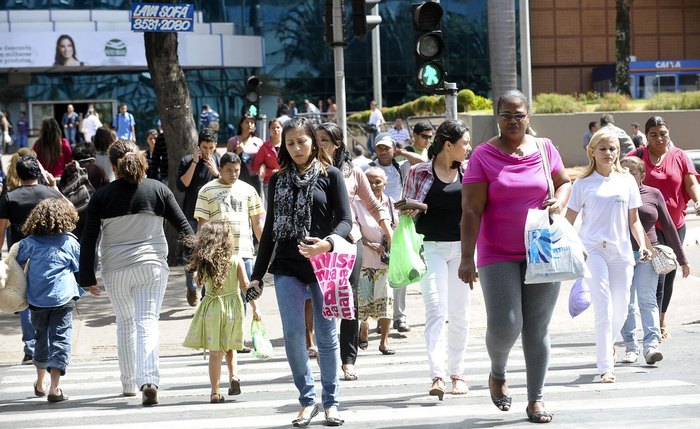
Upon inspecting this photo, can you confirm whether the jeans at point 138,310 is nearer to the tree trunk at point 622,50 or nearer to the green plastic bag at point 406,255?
the green plastic bag at point 406,255

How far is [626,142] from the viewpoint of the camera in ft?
52.7

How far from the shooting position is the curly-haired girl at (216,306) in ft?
27.3

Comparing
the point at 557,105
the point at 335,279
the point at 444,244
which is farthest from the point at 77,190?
the point at 557,105

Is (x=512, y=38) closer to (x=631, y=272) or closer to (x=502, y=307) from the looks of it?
(x=631, y=272)

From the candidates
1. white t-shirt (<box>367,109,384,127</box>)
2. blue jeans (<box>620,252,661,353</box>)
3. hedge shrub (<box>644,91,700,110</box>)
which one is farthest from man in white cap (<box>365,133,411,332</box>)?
hedge shrub (<box>644,91,700,110</box>)

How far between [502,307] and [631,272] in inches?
93.9

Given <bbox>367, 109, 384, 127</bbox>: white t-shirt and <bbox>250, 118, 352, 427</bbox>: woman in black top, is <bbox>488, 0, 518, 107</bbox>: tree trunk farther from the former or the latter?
<bbox>250, 118, 352, 427</bbox>: woman in black top

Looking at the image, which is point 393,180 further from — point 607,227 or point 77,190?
point 607,227

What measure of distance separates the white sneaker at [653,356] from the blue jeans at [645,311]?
2.8 inches

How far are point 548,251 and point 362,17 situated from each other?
8369mm

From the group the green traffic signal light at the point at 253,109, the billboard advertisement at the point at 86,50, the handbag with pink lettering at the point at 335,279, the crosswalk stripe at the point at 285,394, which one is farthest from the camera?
the billboard advertisement at the point at 86,50

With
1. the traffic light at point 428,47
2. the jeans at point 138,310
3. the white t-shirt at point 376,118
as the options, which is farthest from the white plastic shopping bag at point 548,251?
the white t-shirt at point 376,118

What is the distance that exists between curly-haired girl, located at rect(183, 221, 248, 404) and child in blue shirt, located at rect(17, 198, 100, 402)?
1050 millimetres

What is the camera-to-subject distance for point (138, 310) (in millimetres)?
8430
